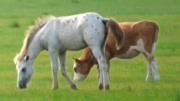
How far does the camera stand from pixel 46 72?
2241 centimetres

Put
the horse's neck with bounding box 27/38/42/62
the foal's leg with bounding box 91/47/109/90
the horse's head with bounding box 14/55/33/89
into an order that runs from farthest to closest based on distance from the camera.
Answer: the horse's neck with bounding box 27/38/42/62, the horse's head with bounding box 14/55/33/89, the foal's leg with bounding box 91/47/109/90

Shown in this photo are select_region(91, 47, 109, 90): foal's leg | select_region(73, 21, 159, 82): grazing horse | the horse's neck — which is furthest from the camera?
Result: select_region(73, 21, 159, 82): grazing horse

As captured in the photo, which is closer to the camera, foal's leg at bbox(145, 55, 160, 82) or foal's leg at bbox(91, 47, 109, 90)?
A: foal's leg at bbox(91, 47, 109, 90)

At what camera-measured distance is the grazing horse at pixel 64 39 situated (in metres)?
17.8

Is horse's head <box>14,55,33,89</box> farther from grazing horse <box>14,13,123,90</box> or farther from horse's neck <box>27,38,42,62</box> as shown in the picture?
horse's neck <box>27,38,42,62</box>

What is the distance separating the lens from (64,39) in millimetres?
18234

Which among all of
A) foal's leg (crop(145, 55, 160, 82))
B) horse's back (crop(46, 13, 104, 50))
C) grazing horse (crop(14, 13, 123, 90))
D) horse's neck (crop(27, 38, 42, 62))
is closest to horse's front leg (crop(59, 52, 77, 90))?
grazing horse (crop(14, 13, 123, 90))

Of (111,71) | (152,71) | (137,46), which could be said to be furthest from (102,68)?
(111,71)

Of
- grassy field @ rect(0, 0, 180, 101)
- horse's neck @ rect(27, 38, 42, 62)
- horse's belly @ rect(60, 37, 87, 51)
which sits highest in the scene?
horse's belly @ rect(60, 37, 87, 51)

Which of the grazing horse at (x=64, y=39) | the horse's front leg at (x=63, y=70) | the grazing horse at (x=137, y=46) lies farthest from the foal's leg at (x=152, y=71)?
the horse's front leg at (x=63, y=70)

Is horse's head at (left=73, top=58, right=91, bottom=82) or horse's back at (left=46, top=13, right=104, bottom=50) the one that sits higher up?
horse's back at (left=46, top=13, right=104, bottom=50)

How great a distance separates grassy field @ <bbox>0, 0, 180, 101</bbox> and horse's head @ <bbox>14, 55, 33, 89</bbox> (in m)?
0.21

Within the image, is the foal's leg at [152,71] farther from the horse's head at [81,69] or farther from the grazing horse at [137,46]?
the horse's head at [81,69]

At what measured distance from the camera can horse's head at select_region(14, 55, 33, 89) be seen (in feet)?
60.1
